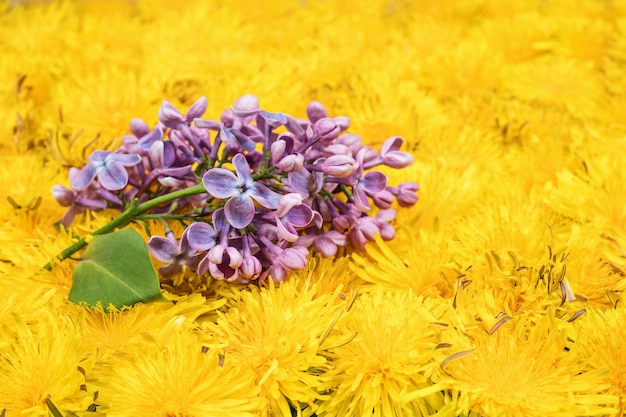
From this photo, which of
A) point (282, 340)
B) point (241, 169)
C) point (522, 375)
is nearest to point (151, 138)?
point (241, 169)

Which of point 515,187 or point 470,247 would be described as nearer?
point 470,247

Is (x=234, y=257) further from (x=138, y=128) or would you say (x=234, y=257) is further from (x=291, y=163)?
(x=138, y=128)

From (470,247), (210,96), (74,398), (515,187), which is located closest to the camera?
(74,398)

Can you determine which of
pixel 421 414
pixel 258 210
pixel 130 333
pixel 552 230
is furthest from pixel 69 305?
pixel 552 230

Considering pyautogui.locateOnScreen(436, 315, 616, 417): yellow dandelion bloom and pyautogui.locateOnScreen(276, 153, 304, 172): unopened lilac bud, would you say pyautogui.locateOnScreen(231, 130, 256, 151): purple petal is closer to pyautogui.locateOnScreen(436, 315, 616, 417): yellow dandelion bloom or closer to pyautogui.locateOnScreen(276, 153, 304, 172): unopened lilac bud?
pyautogui.locateOnScreen(276, 153, 304, 172): unopened lilac bud

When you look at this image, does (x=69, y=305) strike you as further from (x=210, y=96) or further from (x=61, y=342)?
(x=210, y=96)
